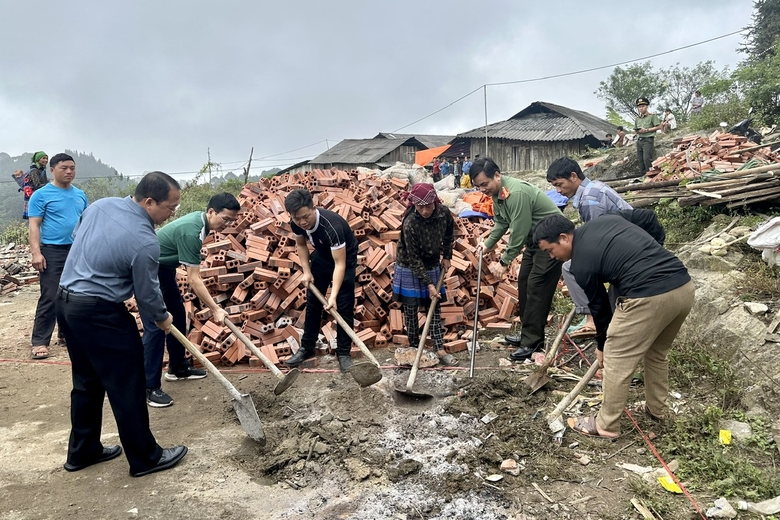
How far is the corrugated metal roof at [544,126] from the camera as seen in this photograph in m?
23.8

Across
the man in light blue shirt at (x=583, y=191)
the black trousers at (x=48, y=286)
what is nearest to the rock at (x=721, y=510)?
the man in light blue shirt at (x=583, y=191)

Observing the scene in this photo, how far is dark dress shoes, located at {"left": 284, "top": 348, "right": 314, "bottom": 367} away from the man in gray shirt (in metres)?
2.07

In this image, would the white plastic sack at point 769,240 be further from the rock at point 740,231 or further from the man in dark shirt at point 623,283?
the man in dark shirt at point 623,283

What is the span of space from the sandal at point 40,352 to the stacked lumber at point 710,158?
30.5ft

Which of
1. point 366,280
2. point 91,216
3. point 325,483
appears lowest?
point 325,483

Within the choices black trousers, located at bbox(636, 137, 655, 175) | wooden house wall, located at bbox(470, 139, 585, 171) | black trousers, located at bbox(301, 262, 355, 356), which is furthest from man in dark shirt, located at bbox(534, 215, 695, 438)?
wooden house wall, located at bbox(470, 139, 585, 171)

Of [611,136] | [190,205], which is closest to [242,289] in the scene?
[190,205]

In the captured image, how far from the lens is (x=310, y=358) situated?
5.57 m

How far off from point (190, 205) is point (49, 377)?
17.0 m

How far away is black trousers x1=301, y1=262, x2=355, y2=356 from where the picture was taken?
524cm

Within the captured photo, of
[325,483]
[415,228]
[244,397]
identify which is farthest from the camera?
[415,228]

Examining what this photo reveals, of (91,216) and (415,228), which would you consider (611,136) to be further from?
(91,216)

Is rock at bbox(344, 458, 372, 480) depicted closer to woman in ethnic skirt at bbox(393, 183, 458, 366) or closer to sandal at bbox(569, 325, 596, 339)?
woman in ethnic skirt at bbox(393, 183, 458, 366)

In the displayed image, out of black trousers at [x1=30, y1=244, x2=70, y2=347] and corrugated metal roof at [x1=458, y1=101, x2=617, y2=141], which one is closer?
black trousers at [x1=30, y1=244, x2=70, y2=347]
